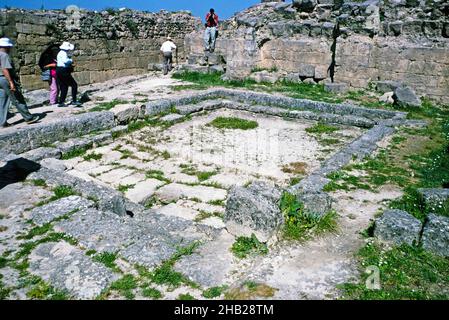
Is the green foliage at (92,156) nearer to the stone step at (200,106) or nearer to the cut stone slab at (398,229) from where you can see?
the stone step at (200,106)

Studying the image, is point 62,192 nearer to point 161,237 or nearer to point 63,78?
point 161,237

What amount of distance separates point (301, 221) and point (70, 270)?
2911mm

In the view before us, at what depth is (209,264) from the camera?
430cm

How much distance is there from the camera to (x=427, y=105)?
41.2 ft

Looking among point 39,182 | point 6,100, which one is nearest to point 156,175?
point 39,182

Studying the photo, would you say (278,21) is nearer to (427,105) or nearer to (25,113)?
(427,105)

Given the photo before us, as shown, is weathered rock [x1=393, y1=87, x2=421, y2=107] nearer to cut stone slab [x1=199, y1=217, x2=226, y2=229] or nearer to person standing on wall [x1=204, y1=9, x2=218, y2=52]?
cut stone slab [x1=199, y1=217, x2=226, y2=229]

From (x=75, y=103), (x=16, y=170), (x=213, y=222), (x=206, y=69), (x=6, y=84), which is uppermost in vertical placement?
(x=206, y=69)

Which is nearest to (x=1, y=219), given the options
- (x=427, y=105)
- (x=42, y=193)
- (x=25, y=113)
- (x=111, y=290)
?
(x=42, y=193)

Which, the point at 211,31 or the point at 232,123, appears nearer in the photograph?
the point at 232,123

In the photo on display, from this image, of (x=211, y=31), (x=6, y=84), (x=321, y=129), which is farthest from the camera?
(x=211, y=31)

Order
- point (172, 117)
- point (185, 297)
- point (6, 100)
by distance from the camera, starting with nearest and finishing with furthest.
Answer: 1. point (185, 297)
2. point (6, 100)
3. point (172, 117)

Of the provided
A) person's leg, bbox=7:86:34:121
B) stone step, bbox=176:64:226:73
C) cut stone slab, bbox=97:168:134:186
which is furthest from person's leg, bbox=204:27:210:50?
cut stone slab, bbox=97:168:134:186
